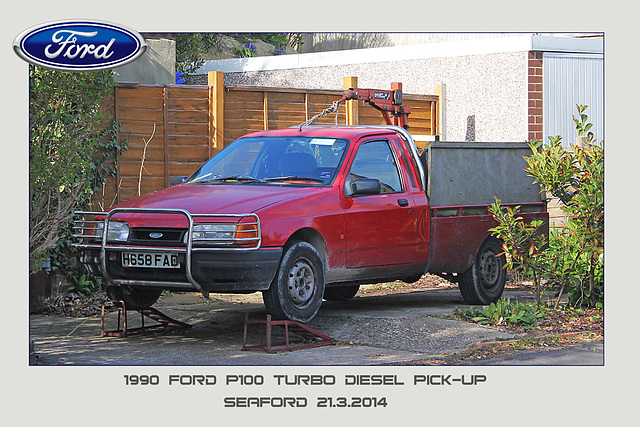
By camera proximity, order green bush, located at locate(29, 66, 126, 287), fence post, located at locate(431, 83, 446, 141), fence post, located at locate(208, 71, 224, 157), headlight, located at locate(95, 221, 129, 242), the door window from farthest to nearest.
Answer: fence post, located at locate(431, 83, 446, 141) < fence post, located at locate(208, 71, 224, 157) < the door window < green bush, located at locate(29, 66, 126, 287) < headlight, located at locate(95, 221, 129, 242)

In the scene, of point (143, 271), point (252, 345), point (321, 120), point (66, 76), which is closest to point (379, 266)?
point (252, 345)

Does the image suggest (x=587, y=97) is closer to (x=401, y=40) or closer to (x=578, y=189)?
(x=401, y=40)

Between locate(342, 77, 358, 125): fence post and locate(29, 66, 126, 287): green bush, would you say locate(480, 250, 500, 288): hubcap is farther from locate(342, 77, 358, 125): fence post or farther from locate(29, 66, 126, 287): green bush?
locate(29, 66, 126, 287): green bush

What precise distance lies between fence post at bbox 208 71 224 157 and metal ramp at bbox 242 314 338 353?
440cm

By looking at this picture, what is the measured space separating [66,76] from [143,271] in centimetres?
243

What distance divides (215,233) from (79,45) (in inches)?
78.1

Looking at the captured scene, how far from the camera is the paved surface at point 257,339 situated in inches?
353

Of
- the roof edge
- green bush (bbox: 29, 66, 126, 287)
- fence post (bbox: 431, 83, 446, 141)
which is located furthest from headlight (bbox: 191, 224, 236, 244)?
fence post (bbox: 431, 83, 446, 141)

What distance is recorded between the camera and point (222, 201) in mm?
9289

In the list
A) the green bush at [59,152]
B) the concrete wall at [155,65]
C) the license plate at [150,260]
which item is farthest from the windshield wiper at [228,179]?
the concrete wall at [155,65]

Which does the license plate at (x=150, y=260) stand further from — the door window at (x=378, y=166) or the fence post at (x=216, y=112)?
the fence post at (x=216, y=112)

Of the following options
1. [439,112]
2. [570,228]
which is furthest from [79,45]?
[439,112]

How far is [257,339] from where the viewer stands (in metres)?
9.95

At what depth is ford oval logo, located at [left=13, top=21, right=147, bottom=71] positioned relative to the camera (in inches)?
330
